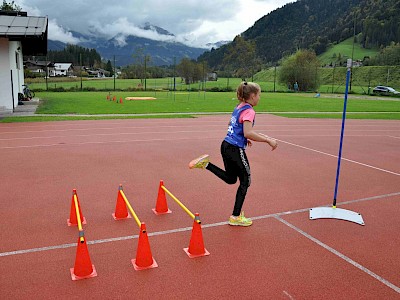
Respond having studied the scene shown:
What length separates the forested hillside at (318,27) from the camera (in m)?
114

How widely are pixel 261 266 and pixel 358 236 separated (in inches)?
67.2

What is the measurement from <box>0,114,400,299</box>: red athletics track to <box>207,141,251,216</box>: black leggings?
50 cm

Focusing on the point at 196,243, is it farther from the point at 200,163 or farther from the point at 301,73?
the point at 301,73

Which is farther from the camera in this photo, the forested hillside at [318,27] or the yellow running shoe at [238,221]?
the forested hillside at [318,27]

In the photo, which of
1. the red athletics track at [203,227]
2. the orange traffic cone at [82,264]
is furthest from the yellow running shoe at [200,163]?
the orange traffic cone at [82,264]

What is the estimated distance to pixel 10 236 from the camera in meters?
4.97

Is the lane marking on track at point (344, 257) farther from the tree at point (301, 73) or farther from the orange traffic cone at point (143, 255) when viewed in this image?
the tree at point (301, 73)

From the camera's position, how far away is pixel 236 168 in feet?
17.3

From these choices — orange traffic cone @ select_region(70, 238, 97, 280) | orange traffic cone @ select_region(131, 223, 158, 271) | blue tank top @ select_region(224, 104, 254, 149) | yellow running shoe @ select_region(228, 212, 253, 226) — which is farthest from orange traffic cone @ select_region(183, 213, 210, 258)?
blue tank top @ select_region(224, 104, 254, 149)

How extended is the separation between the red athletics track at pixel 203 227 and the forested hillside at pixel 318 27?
90.6m

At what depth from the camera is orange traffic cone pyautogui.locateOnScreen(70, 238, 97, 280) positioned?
3906 mm

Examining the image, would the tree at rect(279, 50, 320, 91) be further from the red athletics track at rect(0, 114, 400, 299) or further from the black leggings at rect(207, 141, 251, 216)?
the black leggings at rect(207, 141, 251, 216)

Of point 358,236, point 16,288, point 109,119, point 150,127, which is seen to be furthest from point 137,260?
point 109,119

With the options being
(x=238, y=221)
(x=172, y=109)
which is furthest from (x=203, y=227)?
(x=172, y=109)
